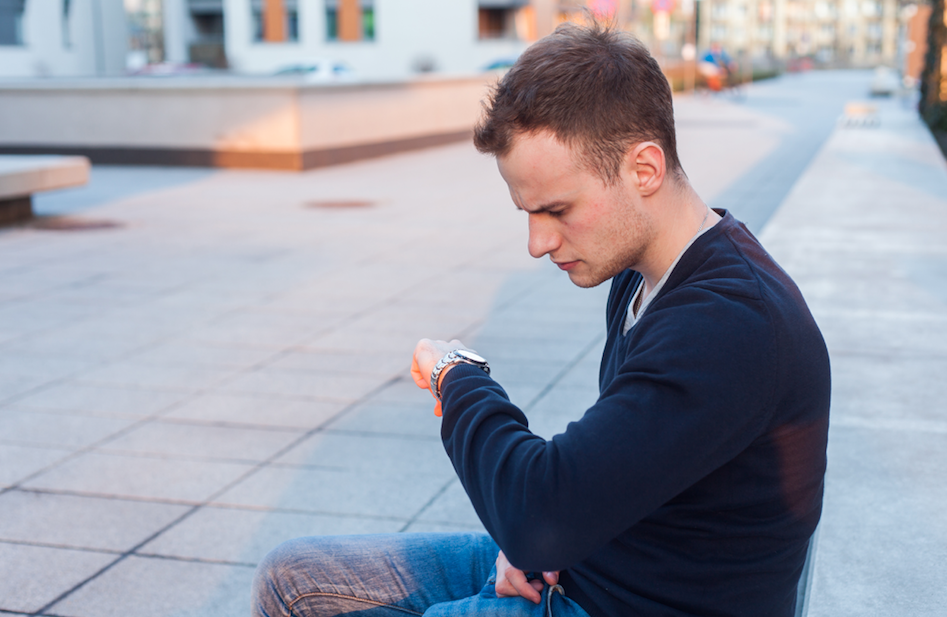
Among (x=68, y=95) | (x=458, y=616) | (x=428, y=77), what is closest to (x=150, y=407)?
(x=458, y=616)

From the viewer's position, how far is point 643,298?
168 centimetres

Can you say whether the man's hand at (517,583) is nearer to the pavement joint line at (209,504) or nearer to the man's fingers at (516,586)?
the man's fingers at (516,586)

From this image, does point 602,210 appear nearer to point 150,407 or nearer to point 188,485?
point 188,485

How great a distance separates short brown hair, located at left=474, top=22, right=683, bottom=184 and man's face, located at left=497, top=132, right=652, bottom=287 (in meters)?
0.02

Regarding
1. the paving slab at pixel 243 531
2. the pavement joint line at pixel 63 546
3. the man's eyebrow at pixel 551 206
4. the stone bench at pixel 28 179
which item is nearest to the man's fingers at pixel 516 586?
the man's eyebrow at pixel 551 206

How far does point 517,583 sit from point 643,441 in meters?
0.44

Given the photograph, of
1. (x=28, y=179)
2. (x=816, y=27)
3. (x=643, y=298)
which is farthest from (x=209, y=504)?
(x=816, y=27)

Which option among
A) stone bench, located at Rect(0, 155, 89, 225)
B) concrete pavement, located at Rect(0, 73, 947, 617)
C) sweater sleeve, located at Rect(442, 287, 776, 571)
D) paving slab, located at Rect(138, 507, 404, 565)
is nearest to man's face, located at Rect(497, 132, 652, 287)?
sweater sleeve, located at Rect(442, 287, 776, 571)

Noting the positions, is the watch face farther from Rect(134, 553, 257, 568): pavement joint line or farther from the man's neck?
Rect(134, 553, 257, 568): pavement joint line

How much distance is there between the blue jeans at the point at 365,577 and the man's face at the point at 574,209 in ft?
1.99

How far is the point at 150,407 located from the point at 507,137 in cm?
394

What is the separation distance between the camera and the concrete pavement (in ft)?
10.7

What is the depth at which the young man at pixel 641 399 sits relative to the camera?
1.36 m

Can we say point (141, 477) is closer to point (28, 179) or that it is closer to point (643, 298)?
point (643, 298)
